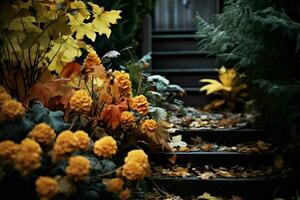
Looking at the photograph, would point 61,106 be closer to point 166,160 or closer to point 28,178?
point 28,178

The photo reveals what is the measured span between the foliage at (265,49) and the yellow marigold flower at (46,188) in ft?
4.43

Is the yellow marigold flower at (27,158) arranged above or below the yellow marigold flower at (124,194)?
above

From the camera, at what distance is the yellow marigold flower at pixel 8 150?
183cm

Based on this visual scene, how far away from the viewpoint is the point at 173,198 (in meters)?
2.84

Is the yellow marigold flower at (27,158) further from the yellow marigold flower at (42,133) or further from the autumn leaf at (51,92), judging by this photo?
the autumn leaf at (51,92)

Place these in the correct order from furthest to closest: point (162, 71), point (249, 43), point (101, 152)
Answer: point (162, 71) < point (249, 43) < point (101, 152)

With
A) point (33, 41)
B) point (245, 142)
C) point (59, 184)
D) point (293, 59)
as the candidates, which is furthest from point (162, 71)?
point (59, 184)

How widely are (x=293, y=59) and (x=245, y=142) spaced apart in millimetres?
1012

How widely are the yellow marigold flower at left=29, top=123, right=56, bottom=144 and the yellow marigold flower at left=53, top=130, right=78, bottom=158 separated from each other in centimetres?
7

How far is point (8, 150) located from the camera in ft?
6.02

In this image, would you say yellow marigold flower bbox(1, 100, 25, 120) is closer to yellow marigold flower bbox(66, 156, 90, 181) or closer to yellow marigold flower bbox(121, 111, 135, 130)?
yellow marigold flower bbox(66, 156, 90, 181)

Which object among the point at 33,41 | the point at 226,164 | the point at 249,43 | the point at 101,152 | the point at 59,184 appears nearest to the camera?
the point at 59,184

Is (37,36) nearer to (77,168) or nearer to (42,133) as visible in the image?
(42,133)

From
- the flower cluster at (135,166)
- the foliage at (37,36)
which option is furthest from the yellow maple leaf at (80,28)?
the flower cluster at (135,166)
